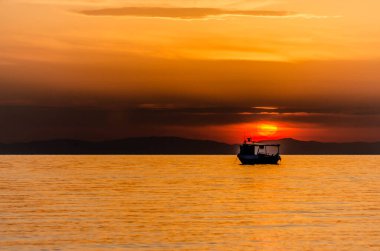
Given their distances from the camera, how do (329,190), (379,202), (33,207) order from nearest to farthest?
(33,207) < (379,202) < (329,190)

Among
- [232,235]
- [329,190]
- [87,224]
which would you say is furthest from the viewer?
[329,190]

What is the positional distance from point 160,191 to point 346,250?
5654cm

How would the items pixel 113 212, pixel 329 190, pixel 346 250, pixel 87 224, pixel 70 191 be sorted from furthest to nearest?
pixel 329 190 → pixel 70 191 → pixel 113 212 → pixel 87 224 → pixel 346 250

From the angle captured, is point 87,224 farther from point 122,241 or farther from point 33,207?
point 33,207

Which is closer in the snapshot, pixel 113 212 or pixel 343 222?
pixel 343 222

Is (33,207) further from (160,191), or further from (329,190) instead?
(329,190)

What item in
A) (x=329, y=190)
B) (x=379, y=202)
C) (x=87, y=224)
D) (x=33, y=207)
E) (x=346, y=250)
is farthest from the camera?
(x=329, y=190)

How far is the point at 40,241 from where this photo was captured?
164 ft

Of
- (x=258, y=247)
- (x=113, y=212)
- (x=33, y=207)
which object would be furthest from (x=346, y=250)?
(x=33, y=207)

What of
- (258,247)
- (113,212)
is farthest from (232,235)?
(113,212)

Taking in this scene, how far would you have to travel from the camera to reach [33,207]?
75062mm

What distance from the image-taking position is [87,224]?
196ft

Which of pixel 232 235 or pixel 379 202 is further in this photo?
pixel 379 202

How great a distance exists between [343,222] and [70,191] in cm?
4755
